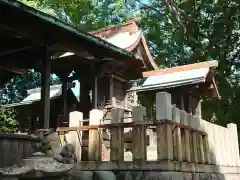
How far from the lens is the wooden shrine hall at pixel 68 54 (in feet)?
24.1

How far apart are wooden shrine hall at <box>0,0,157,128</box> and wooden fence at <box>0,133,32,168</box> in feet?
3.47

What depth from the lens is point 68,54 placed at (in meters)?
12.2

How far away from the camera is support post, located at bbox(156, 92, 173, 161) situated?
652 cm

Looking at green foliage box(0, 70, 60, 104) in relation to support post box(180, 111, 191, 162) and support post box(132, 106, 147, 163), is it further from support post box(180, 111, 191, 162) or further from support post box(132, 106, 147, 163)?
support post box(132, 106, 147, 163)

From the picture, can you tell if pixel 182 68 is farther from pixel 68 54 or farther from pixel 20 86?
pixel 20 86

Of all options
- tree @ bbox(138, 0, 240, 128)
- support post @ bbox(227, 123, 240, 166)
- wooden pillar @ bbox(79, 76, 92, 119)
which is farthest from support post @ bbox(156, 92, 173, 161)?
tree @ bbox(138, 0, 240, 128)

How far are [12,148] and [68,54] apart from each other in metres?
5.98

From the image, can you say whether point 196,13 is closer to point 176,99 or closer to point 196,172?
point 176,99

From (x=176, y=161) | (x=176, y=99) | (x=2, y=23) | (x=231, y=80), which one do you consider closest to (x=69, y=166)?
(x=176, y=161)

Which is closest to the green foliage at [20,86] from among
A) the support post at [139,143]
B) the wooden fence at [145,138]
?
the wooden fence at [145,138]

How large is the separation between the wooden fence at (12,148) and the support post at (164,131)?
105 inches

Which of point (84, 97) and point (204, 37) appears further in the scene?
point (204, 37)

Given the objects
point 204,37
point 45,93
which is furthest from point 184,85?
point 204,37

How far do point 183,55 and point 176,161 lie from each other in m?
17.3
